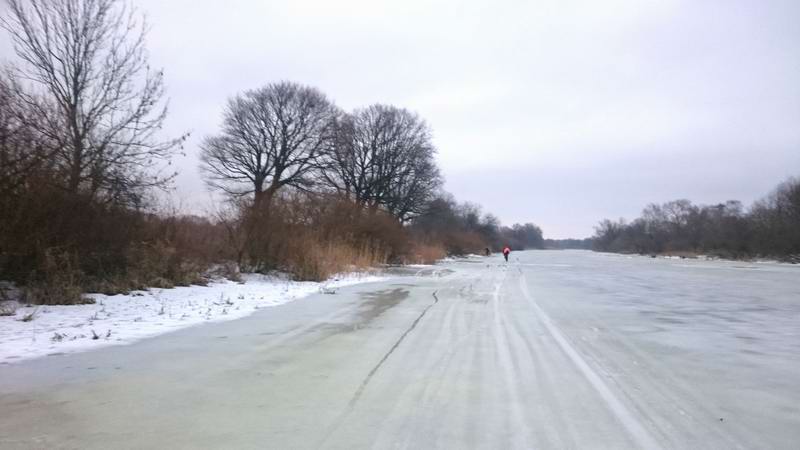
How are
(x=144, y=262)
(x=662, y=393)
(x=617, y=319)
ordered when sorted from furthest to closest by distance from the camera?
(x=144, y=262), (x=617, y=319), (x=662, y=393)

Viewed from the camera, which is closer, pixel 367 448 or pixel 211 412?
pixel 367 448

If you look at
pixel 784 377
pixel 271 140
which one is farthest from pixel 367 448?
pixel 271 140

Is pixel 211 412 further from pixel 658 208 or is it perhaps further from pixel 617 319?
pixel 658 208

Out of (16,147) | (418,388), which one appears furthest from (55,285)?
(418,388)

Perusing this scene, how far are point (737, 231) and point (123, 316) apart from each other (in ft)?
288

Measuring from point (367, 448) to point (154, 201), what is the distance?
1431cm

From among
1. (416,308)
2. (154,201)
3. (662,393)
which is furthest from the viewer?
(154,201)

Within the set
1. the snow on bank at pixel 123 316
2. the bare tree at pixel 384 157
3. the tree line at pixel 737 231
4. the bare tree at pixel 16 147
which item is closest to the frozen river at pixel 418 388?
the snow on bank at pixel 123 316

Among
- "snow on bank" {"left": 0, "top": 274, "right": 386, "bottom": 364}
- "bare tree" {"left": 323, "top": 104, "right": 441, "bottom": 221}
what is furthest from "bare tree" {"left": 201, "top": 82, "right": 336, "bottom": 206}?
"snow on bank" {"left": 0, "top": 274, "right": 386, "bottom": 364}

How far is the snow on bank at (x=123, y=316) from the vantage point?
774 cm

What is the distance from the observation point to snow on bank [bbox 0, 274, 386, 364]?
25.4 ft

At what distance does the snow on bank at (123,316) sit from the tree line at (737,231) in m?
69.7

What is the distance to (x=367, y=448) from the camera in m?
4.02

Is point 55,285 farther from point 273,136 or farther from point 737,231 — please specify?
point 737,231
